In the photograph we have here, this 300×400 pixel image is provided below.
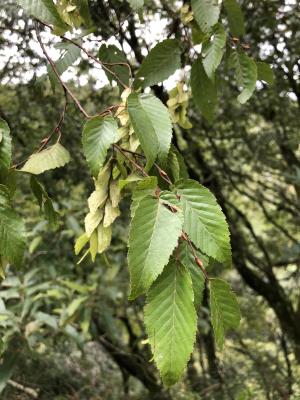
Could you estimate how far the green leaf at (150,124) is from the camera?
717 mm

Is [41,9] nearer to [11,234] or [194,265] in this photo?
[11,234]

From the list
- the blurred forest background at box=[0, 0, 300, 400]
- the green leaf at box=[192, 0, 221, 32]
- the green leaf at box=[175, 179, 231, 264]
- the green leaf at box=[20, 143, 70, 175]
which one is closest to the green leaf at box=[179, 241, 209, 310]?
the green leaf at box=[175, 179, 231, 264]

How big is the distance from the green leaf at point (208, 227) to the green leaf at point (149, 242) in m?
0.05

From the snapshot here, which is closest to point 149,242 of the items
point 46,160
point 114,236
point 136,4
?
point 46,160

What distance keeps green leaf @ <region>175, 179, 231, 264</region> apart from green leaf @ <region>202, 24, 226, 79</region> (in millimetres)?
409

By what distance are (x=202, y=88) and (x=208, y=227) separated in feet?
1.99

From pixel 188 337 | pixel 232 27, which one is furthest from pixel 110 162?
pixel 232 27

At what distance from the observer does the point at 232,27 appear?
3.82 ft

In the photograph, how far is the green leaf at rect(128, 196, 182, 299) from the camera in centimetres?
60

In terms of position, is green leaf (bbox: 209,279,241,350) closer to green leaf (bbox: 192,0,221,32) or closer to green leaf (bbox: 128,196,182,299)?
green leaf (bbox: 128,196,182,299)

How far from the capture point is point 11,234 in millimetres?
714

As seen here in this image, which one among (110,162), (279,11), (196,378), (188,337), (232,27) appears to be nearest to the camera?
(188,337)

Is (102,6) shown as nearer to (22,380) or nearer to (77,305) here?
(77,305)

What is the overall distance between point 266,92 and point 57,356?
6.75ft
